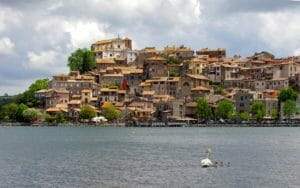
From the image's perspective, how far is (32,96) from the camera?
113 m

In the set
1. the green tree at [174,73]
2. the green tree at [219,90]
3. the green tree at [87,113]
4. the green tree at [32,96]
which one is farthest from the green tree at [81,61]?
the green tree at [219,90]

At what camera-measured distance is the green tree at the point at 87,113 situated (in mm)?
99625

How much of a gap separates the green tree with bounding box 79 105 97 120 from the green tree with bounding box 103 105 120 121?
175cm

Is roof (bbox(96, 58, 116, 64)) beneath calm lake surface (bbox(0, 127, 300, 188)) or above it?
above

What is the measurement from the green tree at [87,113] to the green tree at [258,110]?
22.7 metres

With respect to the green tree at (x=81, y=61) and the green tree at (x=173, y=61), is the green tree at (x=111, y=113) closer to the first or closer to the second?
the green tree at (x=173, y=61)

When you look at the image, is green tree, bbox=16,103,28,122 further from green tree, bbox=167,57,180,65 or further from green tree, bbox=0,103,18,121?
green tree, bbox=167,57,180,65

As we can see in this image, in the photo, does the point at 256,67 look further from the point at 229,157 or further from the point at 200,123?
the point at 229,157

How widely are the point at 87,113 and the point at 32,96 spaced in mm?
16760

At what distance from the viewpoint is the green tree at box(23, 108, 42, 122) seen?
343 ft

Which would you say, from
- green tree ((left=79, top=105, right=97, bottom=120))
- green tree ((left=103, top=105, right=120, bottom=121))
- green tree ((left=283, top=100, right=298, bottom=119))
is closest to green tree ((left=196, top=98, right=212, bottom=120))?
green tree ((left=283, top=100, right=298, bottom=119))

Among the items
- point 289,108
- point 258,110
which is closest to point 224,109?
point 258,110

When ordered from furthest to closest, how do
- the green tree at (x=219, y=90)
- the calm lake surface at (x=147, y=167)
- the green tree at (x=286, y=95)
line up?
the green tree at (x=219, y=90)
the green tree at (x=286, y=95)
the calm lake surface at (x=147, y=167)

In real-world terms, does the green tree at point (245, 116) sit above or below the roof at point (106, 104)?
below
